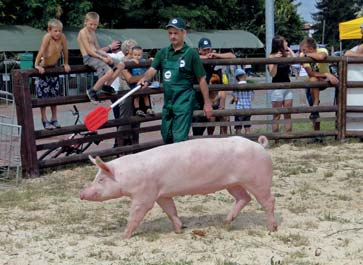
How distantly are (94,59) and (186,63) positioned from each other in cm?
246

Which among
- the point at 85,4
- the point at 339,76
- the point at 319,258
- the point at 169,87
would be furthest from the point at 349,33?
the point at 319,258

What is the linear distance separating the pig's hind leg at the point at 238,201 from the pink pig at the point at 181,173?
27cm

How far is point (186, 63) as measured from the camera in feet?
20.3

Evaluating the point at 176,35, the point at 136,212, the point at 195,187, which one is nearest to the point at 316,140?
the point at 176,35

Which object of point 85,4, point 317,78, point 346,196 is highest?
point 85,4

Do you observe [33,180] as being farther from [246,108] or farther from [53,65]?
[246,108]

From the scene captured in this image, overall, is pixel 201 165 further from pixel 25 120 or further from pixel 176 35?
pixel 25 120

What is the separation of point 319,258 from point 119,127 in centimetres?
493

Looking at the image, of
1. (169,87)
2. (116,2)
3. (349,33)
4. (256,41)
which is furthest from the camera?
(256,41)

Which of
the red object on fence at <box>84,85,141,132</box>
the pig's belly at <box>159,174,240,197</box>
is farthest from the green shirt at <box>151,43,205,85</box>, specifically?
the pig's belly at <box>159,174,240,197</box>

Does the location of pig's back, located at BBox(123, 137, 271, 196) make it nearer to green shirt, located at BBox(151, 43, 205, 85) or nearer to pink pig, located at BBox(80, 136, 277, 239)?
pink pig, located at BBox(80, 136, 277, 239)

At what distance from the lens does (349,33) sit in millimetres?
21344

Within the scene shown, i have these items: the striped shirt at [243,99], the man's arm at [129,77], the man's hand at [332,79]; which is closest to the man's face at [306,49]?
the man's hand at [332,79]

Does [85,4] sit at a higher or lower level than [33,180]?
higher
